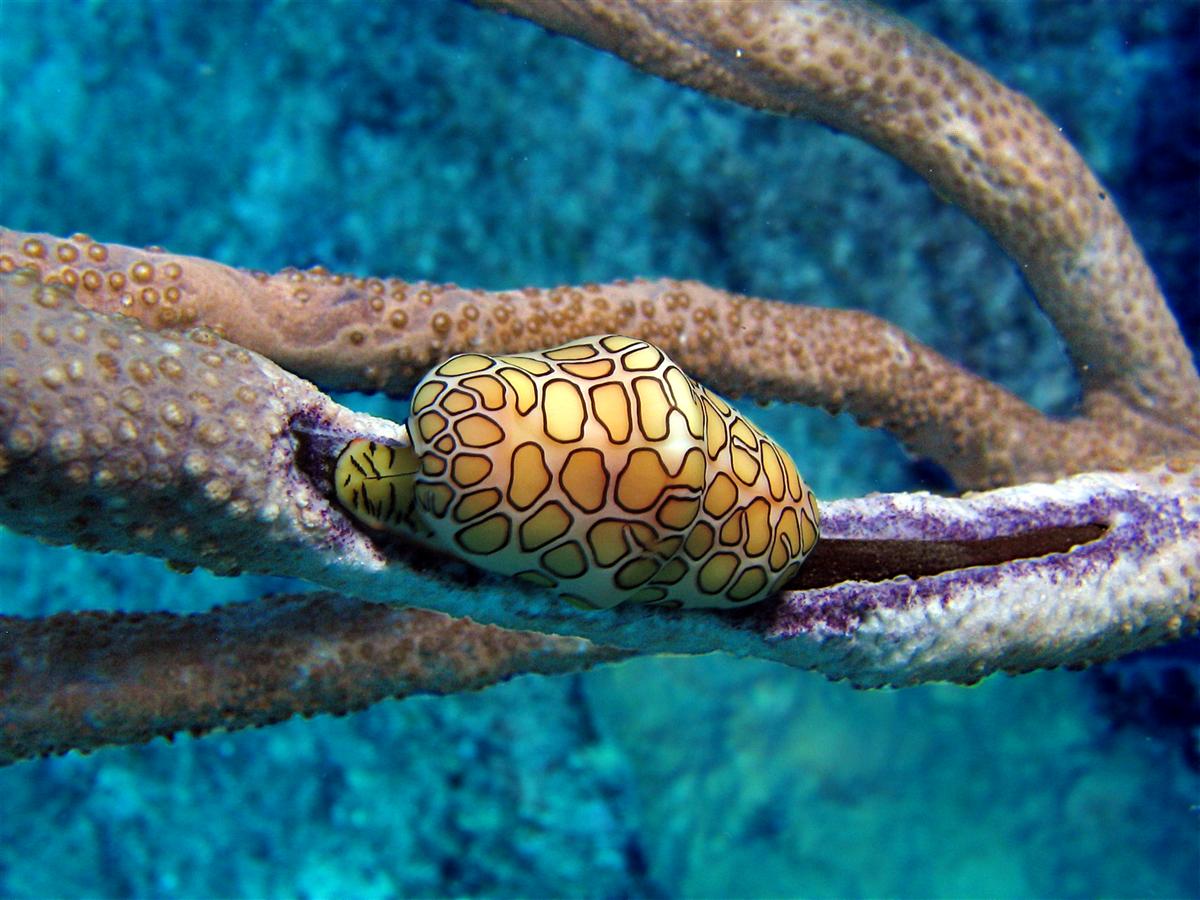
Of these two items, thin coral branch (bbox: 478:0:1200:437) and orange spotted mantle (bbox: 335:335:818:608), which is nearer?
orange spotted mantle (bbox: 335:335:818:608)

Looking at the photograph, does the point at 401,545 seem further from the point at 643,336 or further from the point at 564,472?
the point at 643,336

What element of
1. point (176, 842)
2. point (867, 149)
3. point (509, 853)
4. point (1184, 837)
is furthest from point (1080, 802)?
point (176, 842)

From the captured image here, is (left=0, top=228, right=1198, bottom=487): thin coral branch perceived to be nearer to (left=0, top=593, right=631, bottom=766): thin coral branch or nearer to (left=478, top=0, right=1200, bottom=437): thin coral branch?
(left=478, top=0, right=1200, bottom=437): thin coral branch

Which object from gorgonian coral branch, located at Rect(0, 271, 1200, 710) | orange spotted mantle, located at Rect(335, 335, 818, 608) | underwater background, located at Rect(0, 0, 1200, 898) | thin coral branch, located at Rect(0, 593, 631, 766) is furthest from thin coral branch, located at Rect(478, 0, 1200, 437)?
thin coral branch, located at Rect(0, 593, 631, 766)

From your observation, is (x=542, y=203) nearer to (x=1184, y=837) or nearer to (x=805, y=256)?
(x=805, y=256)

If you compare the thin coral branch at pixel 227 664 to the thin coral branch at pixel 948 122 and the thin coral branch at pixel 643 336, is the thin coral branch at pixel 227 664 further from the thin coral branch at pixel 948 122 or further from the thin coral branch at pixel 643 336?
the thin coral branch at pixel 948 122

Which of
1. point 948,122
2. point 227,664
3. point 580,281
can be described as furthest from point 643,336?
point 227,664

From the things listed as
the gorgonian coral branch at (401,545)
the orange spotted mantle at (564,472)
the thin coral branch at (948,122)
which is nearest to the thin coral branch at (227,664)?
the gorgonian coral branch at (401,545)
